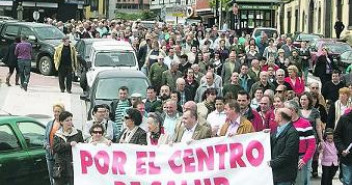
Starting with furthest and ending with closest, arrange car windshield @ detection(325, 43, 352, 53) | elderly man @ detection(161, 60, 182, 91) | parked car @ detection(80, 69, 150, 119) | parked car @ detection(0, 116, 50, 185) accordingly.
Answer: car windshield @ detection(325, 43, 352, 53) < elderly man @ detection(161, 60, 182, 91) < parked car @ detection(80, 69, 150, 119) < parked car @ detection(0, 116, 50, 185)

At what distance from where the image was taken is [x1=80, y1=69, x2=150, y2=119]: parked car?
1916 centimetres

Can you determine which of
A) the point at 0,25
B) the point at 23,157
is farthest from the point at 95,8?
the point at 23,157

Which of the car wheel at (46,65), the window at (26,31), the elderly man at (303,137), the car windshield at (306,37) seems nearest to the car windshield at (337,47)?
the car windshield at (306,37)

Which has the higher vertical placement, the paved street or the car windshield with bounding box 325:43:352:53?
the car windshield with bounding box 325:43:352:53

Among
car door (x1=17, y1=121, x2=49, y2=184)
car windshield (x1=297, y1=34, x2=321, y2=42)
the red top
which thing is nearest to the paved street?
the red top

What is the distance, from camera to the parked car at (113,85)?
62.8 feet

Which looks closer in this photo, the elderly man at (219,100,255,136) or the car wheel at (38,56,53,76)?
the elderly man at (219,100,255,136)

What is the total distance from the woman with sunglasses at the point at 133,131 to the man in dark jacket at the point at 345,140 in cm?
290

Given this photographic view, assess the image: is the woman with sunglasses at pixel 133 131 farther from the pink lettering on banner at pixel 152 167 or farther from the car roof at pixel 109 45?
the car roof at pixel 109 45

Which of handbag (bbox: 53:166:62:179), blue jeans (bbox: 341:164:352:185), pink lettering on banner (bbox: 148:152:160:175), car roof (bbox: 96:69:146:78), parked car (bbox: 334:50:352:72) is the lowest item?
blue jeans (bbox: 341:164:352:185)

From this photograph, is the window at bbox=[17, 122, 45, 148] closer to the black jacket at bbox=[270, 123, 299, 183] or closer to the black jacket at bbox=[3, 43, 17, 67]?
the black jacket at bbox=[270, 123, 299, 183]

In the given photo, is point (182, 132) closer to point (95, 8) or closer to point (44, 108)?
point (44, 108)

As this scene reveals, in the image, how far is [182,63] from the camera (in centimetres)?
2166

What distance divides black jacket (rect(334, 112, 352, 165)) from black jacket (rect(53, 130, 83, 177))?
11.8 ft
